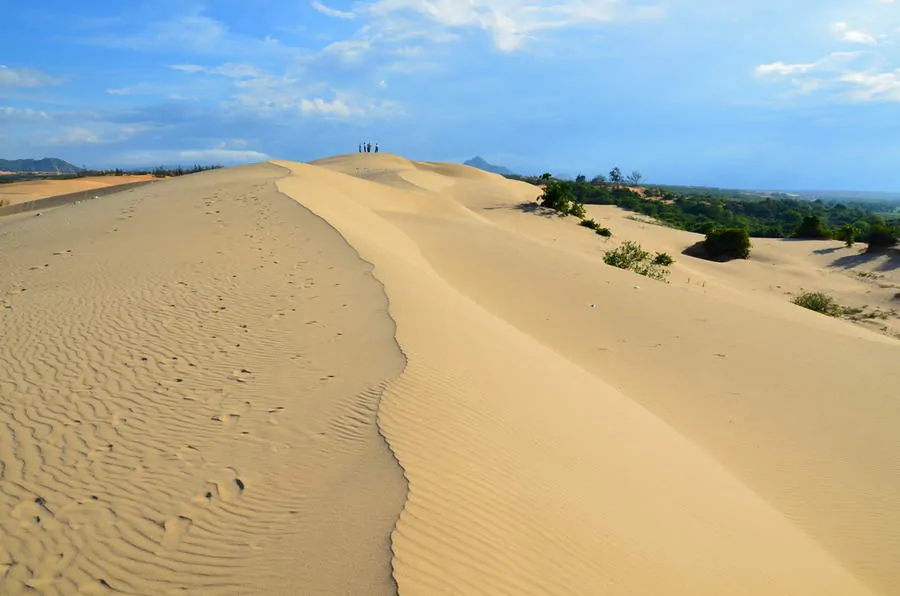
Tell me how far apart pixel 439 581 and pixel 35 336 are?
646 cm

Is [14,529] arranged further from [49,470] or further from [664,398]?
[664,398]

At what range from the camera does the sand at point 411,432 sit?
3.23 m

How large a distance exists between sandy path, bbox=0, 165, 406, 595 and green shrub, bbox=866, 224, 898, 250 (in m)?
24.7

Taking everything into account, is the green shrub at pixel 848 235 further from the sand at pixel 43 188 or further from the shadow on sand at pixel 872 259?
the sand at pixel 43 188

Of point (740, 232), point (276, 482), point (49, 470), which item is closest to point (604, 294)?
point (276, 482)

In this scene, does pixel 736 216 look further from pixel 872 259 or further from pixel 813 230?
pixel 872 259

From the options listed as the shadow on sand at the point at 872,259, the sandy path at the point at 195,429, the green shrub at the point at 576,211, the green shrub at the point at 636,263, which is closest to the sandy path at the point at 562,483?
the sandy path at the point at 195,429

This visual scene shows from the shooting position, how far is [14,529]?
347 cm

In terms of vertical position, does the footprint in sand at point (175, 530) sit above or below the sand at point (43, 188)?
below

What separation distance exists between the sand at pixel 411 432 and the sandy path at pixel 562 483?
0.09 feet

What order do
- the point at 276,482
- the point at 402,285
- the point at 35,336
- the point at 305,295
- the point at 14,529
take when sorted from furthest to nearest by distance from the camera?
1. the point at 402,285
2. the point at 305,295
3. the point at 35,336
4. the point at 276,482
5. the point at 14,529

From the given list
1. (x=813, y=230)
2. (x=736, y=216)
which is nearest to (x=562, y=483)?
(x=813, y=230)

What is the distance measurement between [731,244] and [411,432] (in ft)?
83.0

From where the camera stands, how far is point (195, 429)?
4.61 m
